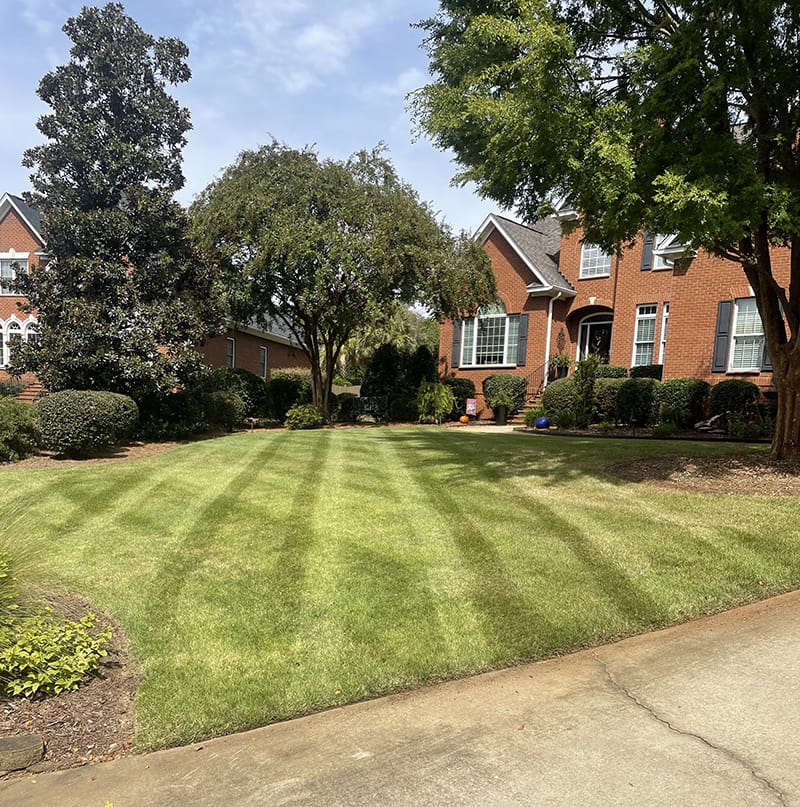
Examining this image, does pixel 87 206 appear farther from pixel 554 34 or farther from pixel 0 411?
pixel 554 34

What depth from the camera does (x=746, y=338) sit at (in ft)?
52.3

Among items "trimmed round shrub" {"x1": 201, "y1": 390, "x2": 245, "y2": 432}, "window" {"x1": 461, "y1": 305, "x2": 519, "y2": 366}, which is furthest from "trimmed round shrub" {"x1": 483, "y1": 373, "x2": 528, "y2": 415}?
"trimmed round shrub" {"x1": 201, "y1": 390, "x2": 245, "y2": 432}

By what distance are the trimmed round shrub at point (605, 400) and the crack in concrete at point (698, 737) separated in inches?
544

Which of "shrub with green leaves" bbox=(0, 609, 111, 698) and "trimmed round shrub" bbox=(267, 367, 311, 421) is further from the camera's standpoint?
"trimmed round shrub" bbox=(267, 367, 311, 421)

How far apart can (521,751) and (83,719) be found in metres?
2.28

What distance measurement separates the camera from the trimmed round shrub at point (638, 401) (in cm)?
1582

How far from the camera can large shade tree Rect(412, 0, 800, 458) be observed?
6.25 metres

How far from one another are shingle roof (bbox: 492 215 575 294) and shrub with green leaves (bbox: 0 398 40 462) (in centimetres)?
1621

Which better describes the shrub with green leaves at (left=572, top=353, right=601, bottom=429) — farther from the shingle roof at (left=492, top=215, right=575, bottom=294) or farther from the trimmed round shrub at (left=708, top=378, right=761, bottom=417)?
the shingle roof at (left=492, top=215, right=575, bottom=294)

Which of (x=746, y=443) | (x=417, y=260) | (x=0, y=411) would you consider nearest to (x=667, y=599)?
(x=746, y=443)

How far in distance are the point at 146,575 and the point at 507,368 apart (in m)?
18.6

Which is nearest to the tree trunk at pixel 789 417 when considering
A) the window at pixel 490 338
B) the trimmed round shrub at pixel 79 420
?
the trimmed round shrub at pixel 79 420

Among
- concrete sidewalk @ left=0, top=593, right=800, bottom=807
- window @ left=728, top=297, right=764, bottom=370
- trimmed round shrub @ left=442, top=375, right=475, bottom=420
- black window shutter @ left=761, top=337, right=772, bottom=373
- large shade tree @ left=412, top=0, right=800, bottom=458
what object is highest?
large shade tree @ left=412, top=0, right=800, bottom=458

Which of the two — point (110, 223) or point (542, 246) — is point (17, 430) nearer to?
point (110, 223)
